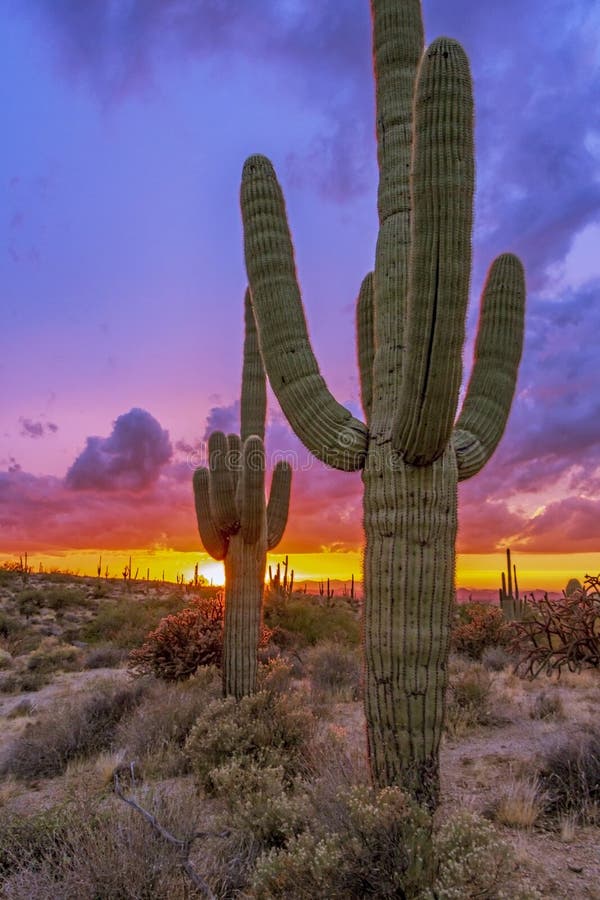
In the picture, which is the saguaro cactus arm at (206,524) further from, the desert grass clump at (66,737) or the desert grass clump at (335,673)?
the desert grass clump at (335,673)

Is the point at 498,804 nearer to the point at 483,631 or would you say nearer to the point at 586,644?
the point at 586,644

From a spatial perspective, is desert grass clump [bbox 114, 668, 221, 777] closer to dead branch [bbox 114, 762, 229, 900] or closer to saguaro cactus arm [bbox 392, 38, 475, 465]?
dead branch [bbox 114, 762, 229, 900]

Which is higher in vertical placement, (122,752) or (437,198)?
(437,198)

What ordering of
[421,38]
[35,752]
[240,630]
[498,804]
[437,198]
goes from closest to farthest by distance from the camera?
[437,198] → [498,804] → [421,38] → [35,752] → [240,630]

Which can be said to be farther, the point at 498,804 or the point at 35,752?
the point at 35,752

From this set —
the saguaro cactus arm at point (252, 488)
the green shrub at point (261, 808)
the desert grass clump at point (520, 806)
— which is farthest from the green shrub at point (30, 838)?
the saguaro cactus arm at point (252, 488)

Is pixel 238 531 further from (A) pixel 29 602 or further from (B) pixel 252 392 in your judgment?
(A) pixel 29 602

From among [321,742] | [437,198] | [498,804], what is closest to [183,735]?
[321,742]

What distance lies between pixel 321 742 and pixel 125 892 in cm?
361

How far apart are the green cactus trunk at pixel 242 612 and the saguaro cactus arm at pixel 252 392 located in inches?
78.4

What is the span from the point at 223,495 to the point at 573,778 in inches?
223

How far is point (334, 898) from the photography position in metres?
3.46

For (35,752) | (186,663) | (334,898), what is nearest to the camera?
(334,898)

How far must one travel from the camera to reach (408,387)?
4590 mm
